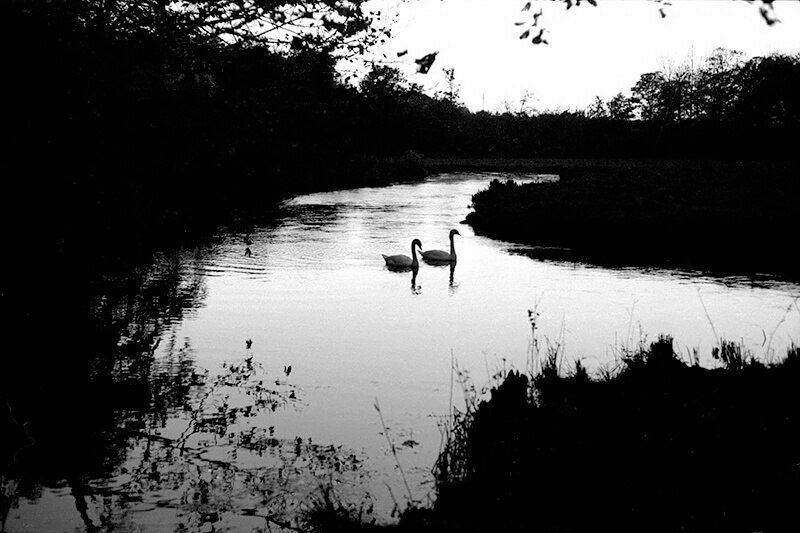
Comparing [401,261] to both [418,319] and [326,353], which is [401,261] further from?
[326,353]

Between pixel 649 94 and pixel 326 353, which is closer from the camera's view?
pixel 326 353

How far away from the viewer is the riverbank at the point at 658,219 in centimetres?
2003

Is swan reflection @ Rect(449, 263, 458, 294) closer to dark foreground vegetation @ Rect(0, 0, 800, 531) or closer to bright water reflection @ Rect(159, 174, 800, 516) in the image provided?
bright water reflection @ Rect(159, 174, 800, 516)

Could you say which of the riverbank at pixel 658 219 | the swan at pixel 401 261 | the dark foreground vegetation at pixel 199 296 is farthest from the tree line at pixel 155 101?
the riverbank at pixel 658 219

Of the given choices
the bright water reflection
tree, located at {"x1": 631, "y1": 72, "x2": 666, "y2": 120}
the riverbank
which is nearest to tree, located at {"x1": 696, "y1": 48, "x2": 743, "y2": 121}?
tree, located at {"x1": 631, "y1": 72, "x2": 666, "y2": 120}

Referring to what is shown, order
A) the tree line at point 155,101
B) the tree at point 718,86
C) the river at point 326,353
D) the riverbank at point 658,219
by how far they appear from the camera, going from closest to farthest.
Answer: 1. the river at point 326,353
2. the tree line at point 155,101
3. the riverbank at point 658,219
4. the tree at point 718,86

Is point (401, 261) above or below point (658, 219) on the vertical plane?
below

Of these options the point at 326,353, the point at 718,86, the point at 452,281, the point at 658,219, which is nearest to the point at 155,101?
the point at 326,353

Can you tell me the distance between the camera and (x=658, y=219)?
24.0 meters

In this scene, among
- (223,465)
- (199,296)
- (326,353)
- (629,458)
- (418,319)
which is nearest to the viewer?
(629,458)

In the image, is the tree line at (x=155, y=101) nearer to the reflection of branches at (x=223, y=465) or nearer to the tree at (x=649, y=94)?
the reflection of branches at (x=223, y=465)

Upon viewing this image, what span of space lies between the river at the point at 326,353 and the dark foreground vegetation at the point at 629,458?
1.88 feet

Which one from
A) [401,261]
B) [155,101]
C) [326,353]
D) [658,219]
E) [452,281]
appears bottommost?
[452,281]

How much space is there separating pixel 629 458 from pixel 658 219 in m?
18.8
